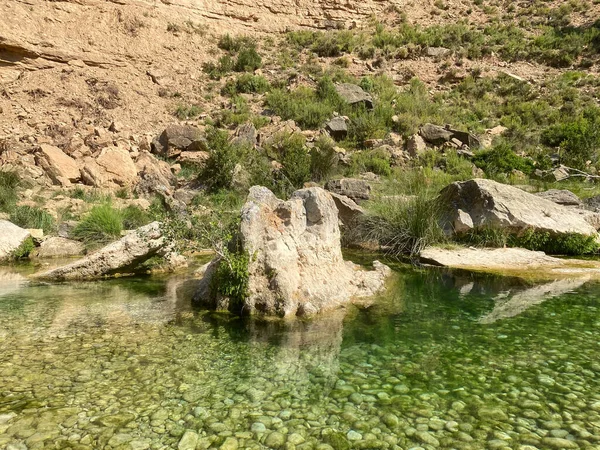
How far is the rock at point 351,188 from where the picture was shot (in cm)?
1345

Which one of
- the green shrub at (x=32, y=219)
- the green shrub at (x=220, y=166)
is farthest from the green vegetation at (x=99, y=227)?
the green shrub at (x=220, y=166)

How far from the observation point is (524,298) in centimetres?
668

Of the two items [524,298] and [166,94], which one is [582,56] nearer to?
[166,94]

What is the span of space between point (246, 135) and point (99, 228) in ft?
30.5

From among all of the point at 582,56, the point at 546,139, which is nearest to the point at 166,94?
the point at 546,139

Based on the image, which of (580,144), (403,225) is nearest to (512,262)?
(403,225)

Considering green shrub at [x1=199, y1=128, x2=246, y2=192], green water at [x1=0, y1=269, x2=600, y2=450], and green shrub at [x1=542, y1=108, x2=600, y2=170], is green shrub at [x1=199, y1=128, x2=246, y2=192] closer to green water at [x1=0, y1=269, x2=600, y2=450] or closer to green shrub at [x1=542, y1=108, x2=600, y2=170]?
green water at [x1=0, y1=269, x2=600, y2=450]

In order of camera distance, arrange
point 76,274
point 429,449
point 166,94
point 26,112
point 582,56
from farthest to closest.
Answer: point 582,56
point 166,94
point 26,112
point 76,274
point 429,449

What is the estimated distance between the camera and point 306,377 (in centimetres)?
404

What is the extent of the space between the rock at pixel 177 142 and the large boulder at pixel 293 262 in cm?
1249

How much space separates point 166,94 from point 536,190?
17.5 metres

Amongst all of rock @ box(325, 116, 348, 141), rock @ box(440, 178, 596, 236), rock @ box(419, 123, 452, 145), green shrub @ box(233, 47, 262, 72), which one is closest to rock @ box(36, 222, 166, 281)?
rock @ box(440, 178, 596, 236)

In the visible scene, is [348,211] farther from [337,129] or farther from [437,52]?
[437,52]

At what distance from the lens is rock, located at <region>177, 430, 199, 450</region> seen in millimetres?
2967
